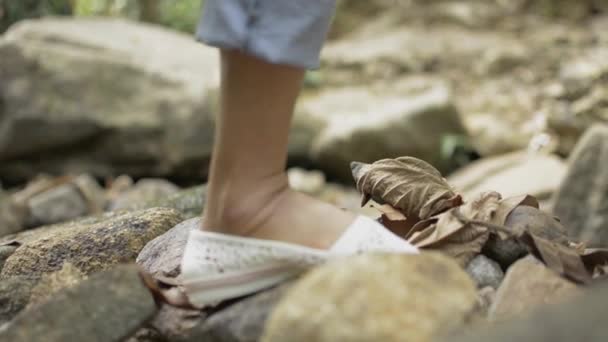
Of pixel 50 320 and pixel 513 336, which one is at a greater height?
pixel 513 336

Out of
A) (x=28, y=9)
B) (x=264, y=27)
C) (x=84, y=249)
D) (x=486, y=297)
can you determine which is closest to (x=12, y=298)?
(x=84, y=249)

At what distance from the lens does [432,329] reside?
42.6 inches

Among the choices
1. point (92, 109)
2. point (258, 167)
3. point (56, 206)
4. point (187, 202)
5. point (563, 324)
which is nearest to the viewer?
point (563, 324)

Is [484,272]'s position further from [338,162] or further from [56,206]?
[338,162]

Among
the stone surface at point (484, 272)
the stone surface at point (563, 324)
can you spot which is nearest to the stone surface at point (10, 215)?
the stone surface at point (484, 272)

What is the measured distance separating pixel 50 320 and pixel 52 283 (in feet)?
0.88

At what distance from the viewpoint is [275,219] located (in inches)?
52.0

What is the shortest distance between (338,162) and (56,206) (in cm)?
283

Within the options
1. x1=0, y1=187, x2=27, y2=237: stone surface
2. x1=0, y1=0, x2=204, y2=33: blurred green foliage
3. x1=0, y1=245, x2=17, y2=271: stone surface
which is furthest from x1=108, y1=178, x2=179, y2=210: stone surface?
x1=0, y1=245, x2=17, y2=271: stone surface

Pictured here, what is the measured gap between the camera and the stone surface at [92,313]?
128cm

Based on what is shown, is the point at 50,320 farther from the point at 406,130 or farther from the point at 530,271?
the point at 406,130

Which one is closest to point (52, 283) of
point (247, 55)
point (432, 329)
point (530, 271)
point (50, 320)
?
point (50, 320)

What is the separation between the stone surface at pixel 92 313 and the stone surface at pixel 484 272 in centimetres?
63

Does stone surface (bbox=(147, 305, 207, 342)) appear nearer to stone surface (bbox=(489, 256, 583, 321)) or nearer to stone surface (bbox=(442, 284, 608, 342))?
stone surface (bbox=(489, 256, 583, 321))
